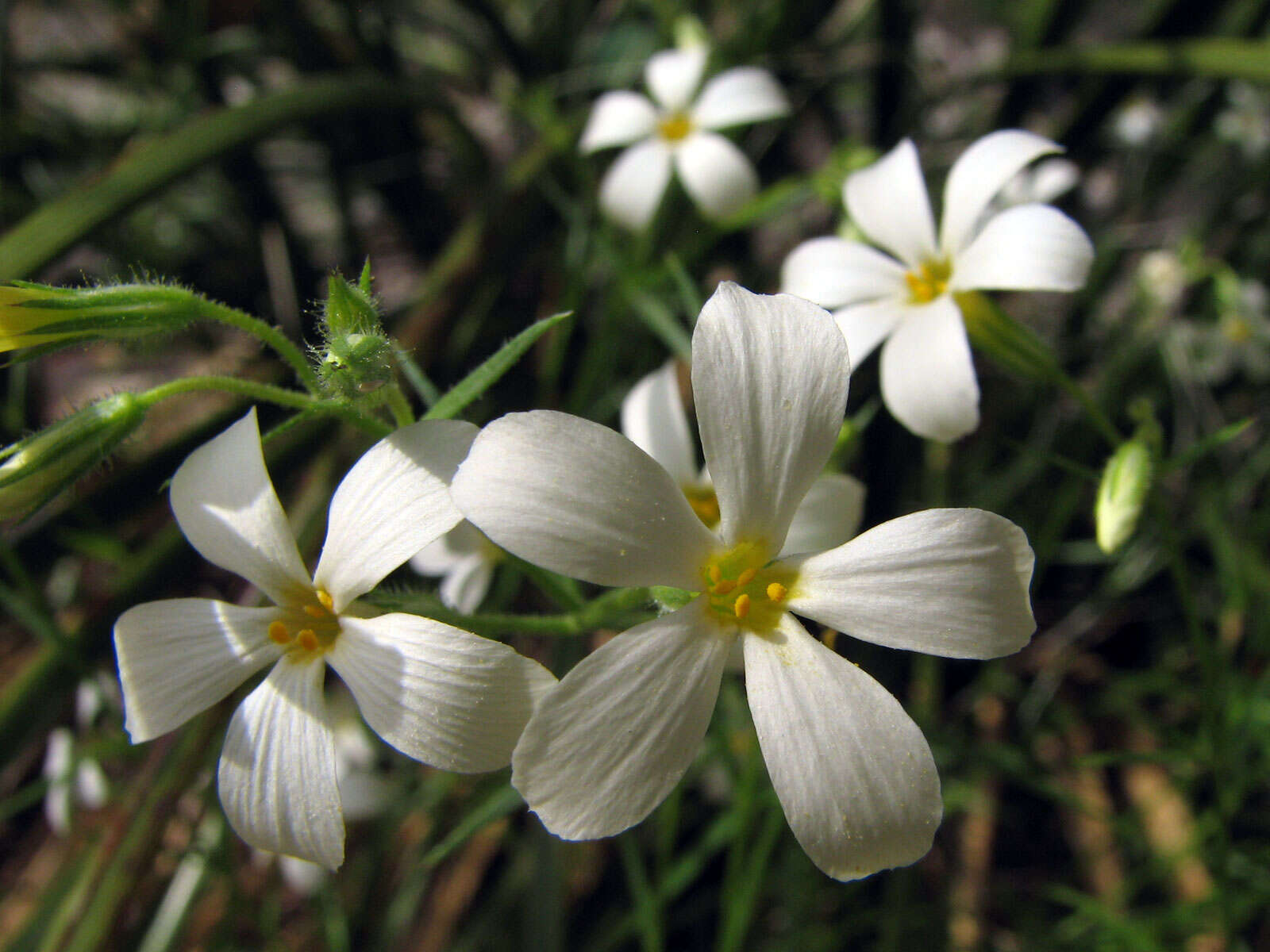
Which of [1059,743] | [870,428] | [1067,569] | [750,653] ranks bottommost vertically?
[1059,743]

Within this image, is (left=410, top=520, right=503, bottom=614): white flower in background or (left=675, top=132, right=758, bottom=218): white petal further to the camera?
(left=675, top=132, right=758, bottom=218): white petal

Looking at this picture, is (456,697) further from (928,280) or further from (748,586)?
(928,280)

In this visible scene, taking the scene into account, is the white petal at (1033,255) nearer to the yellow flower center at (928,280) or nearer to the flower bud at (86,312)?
the yellow flower center at (928,280)

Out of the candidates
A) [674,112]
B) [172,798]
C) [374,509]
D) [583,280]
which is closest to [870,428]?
[583,280]

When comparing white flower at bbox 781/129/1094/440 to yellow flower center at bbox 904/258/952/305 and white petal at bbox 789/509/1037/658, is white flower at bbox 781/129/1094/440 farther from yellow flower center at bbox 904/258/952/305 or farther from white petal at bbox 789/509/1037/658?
white petal at bbox 789/509/1037/658

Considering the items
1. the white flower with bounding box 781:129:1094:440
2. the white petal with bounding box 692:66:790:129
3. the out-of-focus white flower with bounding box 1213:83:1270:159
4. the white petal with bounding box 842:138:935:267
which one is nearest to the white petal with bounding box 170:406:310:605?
the white flower with bounding box 781:129:1094:440

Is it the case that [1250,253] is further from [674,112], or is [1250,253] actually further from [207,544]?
[207,544]

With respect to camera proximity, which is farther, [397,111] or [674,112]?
[397,111]
